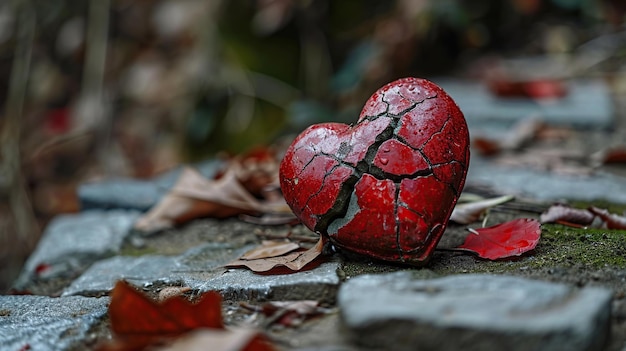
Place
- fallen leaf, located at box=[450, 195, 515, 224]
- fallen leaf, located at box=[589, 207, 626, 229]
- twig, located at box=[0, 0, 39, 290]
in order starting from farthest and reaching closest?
twig, located at box=[0, 0, 39, 290] < fallen leaf, located at box=[450, 195, 515, 224] < fallen leaf, located at box=[589, 207, 626, 229]

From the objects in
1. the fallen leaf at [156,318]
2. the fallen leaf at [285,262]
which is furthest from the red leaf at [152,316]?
the fallen leaf at [285,262]

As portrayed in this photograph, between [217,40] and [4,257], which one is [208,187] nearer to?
[217,40]

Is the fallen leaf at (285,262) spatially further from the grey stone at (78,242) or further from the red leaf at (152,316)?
the grey stone at (78,242)

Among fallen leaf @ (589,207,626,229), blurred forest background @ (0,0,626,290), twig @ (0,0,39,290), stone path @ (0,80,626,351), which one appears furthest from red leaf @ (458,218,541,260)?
twig @ (0,0,39,290)

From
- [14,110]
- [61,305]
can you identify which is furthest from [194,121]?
[61,305]

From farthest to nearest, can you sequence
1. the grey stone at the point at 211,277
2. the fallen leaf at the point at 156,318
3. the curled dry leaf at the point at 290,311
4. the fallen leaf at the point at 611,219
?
1. the fallen leaf at the point at 611,219
2. the grey stone at the point at 211,277
3. the curled dry leaf at the point at 290,311
4. the fallen leaf at the point at 156,318

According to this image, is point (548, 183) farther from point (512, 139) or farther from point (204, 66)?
point (204, 66)

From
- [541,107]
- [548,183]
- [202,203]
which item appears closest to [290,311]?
[202,203]

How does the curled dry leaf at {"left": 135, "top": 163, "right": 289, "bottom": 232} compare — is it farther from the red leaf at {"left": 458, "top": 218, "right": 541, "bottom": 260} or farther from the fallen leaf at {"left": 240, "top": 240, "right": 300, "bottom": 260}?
the red leaf at {"left": 458, "top": 218, "right": 541, "bottom": 260}
